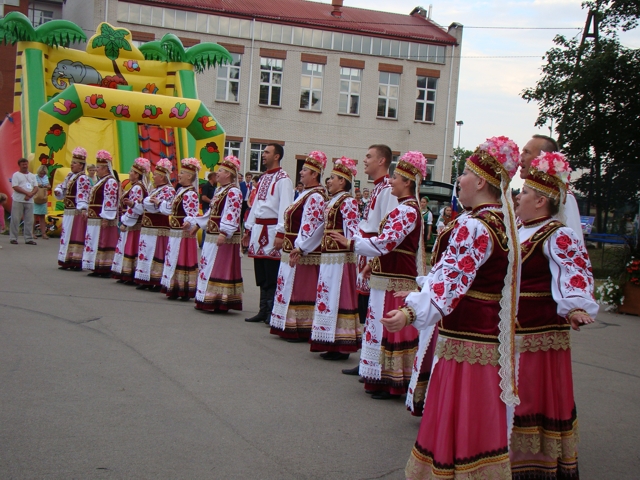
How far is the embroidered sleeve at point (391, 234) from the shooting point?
5734 mm

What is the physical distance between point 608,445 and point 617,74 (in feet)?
67.0

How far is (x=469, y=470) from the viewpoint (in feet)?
11.8

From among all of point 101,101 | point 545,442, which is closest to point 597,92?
point 101,101

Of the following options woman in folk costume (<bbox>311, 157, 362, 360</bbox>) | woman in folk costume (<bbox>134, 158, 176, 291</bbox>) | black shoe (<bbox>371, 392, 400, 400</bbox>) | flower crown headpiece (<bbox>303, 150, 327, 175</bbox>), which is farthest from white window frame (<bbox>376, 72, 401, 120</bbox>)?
black shoe (<bbox>371, 392, 400, 400</bbox>)

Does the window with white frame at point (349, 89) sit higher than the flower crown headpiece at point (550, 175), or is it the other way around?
the window with white frame at point (349, 89)

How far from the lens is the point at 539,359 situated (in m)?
4.32

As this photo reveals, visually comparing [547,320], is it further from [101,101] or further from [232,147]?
[232,147]

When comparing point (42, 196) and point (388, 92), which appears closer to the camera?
point (42, 196)

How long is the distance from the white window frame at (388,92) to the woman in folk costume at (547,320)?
3570 cm

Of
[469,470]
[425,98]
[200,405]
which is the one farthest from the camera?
[425,98]

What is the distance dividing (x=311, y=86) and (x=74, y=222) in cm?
2642

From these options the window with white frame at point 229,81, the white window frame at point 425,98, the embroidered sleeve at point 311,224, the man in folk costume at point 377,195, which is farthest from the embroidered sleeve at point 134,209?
the white window frame at point 425,98

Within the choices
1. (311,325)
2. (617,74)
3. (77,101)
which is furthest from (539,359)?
(617,74)

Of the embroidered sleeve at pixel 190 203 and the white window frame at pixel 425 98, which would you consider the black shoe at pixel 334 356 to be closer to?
the embroidered sleeve at pixel 190 203
